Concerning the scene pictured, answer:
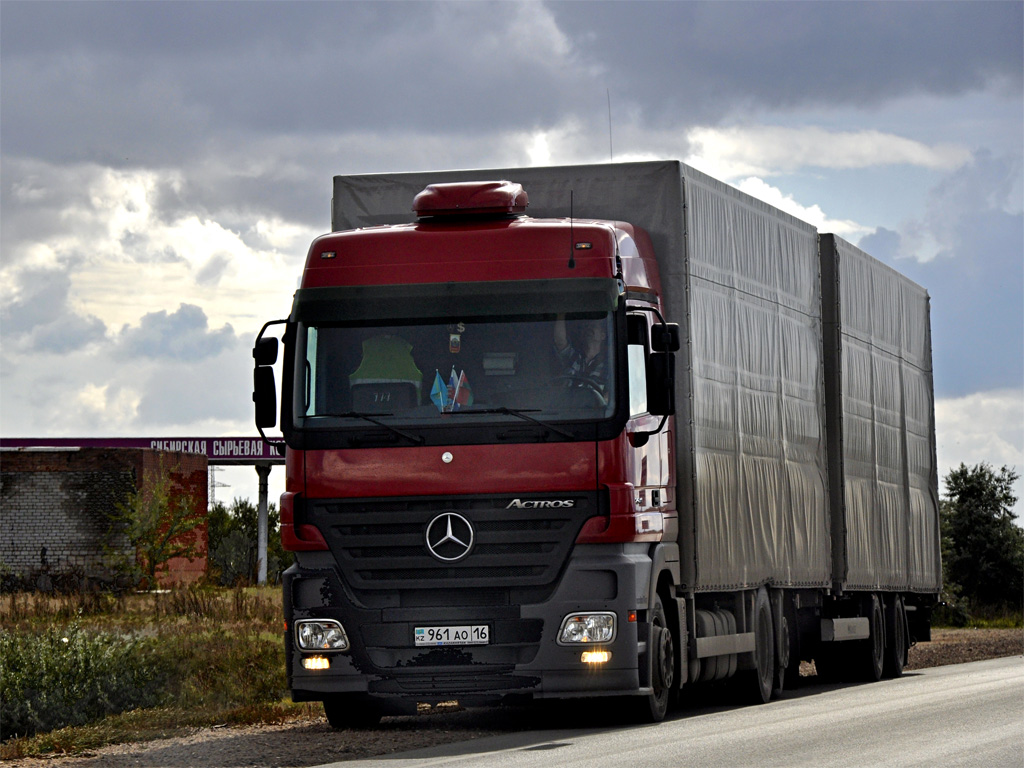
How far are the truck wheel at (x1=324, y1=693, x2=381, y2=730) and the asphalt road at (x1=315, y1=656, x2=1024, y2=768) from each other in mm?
1476

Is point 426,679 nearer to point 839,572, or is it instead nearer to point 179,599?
point 839,572

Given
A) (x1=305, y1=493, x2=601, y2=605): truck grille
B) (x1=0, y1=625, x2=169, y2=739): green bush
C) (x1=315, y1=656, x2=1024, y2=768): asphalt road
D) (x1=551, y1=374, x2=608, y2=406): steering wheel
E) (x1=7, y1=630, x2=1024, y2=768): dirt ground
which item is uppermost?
(x1=551, y1=374, x2=608, y2=406): steering wheel

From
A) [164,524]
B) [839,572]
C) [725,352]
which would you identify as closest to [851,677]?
[839,572]

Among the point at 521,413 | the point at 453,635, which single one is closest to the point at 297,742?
the point at 453,635

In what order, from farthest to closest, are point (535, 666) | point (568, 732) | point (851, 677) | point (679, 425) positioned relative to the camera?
point (851, 677) → point (679, 425) → point (568, 732) → point (535, 666)

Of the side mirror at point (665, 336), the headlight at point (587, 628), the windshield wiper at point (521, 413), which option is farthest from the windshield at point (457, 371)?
the headlight at point (587, 628)

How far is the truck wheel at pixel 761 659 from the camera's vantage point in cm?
1648

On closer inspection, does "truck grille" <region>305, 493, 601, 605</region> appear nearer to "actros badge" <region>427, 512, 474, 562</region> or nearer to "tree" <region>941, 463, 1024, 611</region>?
"actros badge" <region>427, 512, 474, 562</region>

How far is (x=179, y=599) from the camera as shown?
30.2 meters

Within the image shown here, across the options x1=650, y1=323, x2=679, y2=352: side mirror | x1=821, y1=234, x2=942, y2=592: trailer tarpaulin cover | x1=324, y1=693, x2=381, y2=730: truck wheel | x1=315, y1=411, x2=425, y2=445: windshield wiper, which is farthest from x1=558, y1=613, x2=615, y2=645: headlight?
x1=821, y1=234, x2=942, y2=592: trailer tarpaulin cover

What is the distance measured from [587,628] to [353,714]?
263cm

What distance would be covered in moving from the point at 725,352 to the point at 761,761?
588 centimetres

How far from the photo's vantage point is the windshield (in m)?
12.3

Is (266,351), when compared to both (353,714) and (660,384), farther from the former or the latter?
(353,714)
